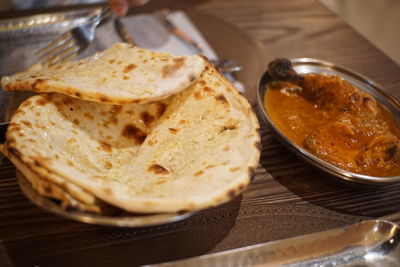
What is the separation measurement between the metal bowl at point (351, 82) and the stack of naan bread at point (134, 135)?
0.25 meters

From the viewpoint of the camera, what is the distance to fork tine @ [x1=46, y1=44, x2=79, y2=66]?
6.35ft

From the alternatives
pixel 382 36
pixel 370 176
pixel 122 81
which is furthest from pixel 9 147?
pixel 382 36

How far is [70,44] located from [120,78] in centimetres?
84

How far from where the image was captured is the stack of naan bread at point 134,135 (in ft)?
3.46

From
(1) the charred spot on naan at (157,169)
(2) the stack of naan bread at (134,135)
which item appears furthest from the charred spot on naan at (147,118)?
(1) the charred spot on naan at (157,169)

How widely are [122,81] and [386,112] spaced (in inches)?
53.8

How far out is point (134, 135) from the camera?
56.8 inches

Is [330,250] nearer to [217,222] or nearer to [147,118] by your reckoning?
[217,222]

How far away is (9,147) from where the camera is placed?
3.60 feet

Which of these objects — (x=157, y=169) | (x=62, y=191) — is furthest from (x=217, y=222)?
(x=62, y=191)

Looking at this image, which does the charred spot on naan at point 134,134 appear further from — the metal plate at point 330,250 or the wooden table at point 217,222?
the metal plate at point 330,250

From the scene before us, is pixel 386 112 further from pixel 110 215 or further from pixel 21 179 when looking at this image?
pixel 21 179

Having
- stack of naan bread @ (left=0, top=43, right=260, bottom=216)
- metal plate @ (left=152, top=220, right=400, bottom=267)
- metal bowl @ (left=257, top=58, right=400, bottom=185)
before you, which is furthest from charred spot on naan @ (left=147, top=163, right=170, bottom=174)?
metal bowl @ (left=257, top=58, right=400, bottom=185)

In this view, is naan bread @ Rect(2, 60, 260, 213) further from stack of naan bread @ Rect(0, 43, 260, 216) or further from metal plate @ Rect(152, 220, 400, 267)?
metal plate @ Rect(152, 220, 400, 267)
